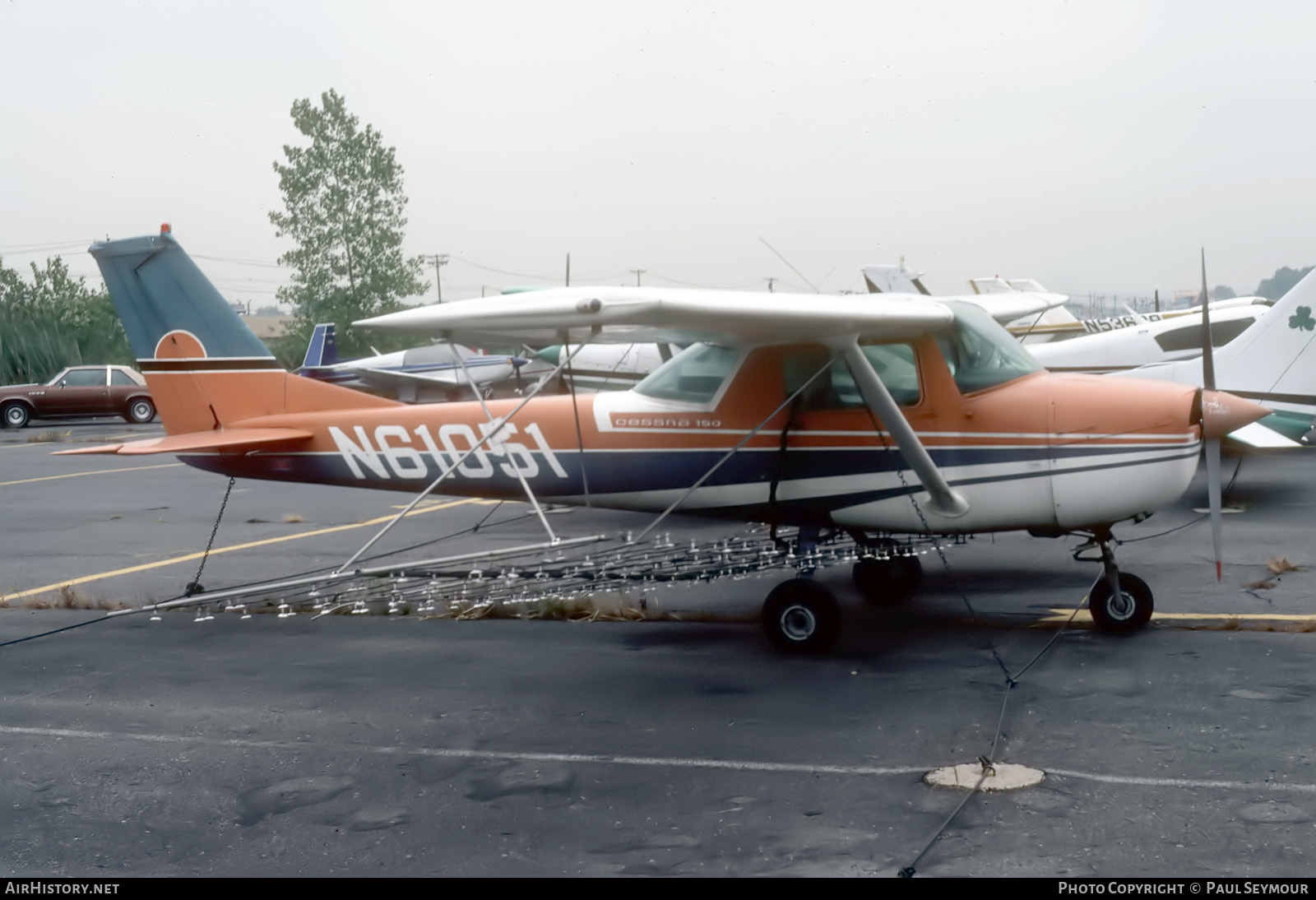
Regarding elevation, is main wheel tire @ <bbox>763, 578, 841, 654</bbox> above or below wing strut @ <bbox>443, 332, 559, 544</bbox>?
below

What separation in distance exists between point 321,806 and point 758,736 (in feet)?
6.73

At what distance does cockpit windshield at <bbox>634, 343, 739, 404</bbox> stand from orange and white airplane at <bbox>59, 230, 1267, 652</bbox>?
0.04ft

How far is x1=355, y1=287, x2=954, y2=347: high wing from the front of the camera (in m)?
6.20

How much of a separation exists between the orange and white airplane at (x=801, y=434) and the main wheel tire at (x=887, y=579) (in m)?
0.02

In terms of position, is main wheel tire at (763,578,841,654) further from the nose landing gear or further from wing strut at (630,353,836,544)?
the nose landing gear

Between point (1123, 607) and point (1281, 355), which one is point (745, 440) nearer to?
point (1123, 607)

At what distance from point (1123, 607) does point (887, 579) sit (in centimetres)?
180

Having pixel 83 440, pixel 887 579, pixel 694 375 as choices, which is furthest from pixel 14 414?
pixel 887 579

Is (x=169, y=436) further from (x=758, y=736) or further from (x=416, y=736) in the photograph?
(x=758, y=736)

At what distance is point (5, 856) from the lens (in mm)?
4559

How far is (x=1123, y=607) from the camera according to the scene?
7605 millimetres

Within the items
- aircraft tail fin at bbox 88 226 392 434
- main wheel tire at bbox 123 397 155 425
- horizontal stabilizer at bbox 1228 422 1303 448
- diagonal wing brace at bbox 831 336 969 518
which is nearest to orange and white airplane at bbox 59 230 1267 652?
diagonal wing brace at bbox 831 336 969 518

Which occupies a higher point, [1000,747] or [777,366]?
[777,366]

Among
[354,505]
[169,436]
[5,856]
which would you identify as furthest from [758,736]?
[354,505]
